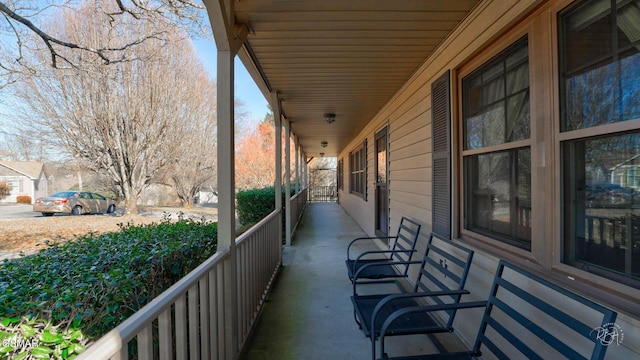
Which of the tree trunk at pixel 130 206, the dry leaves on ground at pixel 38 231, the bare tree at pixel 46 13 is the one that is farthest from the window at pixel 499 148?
the tree trunk at pixel 130 206

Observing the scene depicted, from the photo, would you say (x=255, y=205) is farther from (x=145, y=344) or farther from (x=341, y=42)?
(x=145, y=344)

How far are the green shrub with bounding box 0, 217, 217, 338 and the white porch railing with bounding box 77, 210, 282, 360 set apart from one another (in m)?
0.23

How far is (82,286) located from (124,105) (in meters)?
10.0

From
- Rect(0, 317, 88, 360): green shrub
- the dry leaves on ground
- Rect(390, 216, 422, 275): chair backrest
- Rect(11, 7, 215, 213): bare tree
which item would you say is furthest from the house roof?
Rect(0, 317, 88, 360): green shrub

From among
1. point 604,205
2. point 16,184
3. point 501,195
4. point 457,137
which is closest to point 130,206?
point 457,137

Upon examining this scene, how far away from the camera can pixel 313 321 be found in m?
2.52

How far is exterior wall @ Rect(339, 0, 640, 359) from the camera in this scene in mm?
1421

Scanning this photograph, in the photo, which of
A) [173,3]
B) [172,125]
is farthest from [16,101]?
[173,3]

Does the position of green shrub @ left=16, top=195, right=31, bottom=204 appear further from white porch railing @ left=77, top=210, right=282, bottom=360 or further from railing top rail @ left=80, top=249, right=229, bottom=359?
railing top rail @ left=80, top=249, right=229, bottom=359

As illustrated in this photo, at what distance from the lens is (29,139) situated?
29.8 feet

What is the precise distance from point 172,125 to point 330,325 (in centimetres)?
1005

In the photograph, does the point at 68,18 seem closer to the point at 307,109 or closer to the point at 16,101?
the point at 16,101

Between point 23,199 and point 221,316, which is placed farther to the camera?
point 23,199

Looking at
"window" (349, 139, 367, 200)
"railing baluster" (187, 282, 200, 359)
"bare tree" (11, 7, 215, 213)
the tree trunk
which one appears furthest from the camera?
the tree trunk
